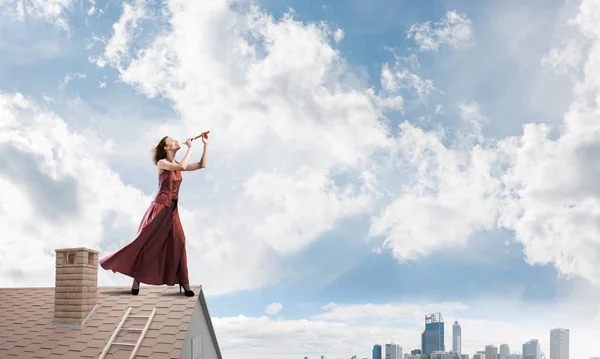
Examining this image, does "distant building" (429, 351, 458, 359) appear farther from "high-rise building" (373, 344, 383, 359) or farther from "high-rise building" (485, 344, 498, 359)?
"high-rise building" (373, 344, 383, 359)

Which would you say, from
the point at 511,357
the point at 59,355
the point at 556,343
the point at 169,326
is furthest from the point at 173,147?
the point at 511,357

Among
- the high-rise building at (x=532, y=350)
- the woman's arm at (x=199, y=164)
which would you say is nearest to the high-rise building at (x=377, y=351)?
the high-rise building at (x=532, y=350)

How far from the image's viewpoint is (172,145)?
11.1 metres

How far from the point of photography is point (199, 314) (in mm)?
12141

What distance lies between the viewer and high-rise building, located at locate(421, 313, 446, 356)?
6003 centimetres

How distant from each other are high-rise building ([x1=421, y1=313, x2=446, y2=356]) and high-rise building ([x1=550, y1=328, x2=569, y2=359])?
38.3 ft

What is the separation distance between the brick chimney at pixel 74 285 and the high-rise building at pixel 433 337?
5237cm

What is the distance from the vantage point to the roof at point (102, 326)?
34.3 ft

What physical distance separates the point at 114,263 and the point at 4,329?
304 centimetres

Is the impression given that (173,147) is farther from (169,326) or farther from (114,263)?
(169,326)

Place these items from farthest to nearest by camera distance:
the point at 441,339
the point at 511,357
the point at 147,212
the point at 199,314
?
the point at 441,339 → the point at 511,357 → the point at 199,314 → the point at 147,212

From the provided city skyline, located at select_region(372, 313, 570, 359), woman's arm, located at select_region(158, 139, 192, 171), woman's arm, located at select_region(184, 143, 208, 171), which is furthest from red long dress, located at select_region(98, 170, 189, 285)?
city skyline, located at select_region(372, 313, 570, 359)

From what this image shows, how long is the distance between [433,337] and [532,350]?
1018 cm

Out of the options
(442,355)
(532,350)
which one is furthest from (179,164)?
(532,350)
